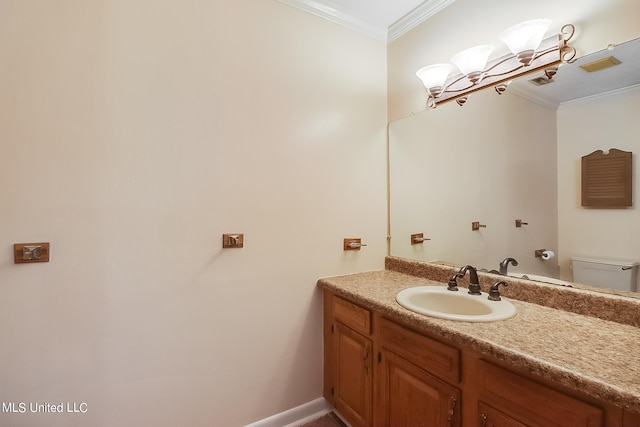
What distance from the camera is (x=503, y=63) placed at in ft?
4.83

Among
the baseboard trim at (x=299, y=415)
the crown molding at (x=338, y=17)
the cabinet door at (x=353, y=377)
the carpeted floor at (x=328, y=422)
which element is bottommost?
the carpeted floor at (x=328, y=422)

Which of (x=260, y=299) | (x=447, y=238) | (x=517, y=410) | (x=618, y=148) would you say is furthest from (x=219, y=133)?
(x=618, y=148)

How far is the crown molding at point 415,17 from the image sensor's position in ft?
5.85

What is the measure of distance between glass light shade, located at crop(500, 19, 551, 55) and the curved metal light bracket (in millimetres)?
48

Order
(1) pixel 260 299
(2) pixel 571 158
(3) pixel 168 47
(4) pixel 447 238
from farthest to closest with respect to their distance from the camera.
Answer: (4) pixel 447 238, (1) pixel 260 299, (3) pixel 168 47, (2) pixel 571 158

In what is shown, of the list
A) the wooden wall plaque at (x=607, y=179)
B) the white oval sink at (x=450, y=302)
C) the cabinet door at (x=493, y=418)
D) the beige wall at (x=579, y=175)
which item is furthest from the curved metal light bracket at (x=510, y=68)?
the cabinet door at (x=493, y=418)

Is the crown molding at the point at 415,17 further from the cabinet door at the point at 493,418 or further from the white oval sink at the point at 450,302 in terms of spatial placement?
the cabinet door at the point at 493,418

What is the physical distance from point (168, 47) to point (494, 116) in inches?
69.7

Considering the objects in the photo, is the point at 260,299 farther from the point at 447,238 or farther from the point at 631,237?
the point at 631,237

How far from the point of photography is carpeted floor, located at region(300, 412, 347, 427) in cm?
175

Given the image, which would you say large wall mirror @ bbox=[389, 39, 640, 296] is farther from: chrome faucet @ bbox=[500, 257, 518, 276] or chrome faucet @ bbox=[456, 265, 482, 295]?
chrome faucet @ bbox=[456, 265, 482, 295]

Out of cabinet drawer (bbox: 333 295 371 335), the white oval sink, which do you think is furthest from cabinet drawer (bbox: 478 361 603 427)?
cabinet drawer (bbox: 333 295 371 335)

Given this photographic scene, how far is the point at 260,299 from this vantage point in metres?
1.65

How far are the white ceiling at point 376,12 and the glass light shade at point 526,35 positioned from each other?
1.97 ft
